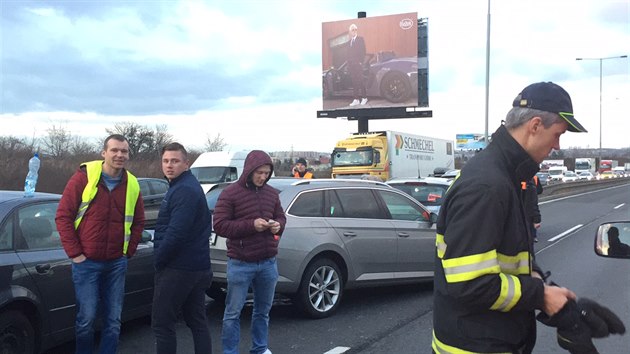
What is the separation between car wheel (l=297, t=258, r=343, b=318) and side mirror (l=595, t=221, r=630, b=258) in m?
3.57

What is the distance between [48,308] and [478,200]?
3.80m

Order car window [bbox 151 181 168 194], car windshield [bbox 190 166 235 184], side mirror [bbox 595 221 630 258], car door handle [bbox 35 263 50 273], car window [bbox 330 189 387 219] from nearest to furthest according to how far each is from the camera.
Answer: side mirror [bbox 595 221 630 258] → car door handle [bbox 35 263 50 273] → car window [bbox 330 189 387 219] → car window [bbox 151 181 168 194] → car windshield [bbox 190 166 235 184]

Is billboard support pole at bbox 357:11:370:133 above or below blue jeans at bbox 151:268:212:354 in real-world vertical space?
above

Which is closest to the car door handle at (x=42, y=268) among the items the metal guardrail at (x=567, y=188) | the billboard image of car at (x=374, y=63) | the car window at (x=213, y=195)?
the car window at (x=213, y=195)

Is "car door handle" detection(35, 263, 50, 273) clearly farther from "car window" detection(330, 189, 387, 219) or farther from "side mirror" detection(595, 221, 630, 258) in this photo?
"side mirror" detection(595, 221, 630, 258)

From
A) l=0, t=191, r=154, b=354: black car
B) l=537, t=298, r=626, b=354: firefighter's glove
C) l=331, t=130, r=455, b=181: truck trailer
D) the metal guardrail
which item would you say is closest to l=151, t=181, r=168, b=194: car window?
l=331, t=130, r=455, b=181: truck trailer

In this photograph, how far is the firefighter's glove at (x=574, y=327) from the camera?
202 cm

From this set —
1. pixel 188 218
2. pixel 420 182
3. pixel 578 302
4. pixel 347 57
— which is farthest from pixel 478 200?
pixel 347 57

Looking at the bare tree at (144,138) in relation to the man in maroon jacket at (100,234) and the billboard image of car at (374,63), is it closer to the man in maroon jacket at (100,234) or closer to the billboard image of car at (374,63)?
the billboard image of car at (374,63)

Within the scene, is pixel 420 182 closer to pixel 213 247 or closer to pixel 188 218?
pixel 213 247

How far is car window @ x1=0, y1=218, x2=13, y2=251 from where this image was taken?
430cm


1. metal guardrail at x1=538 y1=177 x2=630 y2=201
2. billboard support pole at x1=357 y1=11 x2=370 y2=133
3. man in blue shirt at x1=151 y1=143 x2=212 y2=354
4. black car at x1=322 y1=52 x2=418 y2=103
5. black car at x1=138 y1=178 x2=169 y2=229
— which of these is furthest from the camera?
billboard support pole at x1=357 y1=11 x2=370 y2=133

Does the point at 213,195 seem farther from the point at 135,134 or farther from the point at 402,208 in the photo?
the point at 135,134

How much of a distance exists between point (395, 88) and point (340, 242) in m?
A: 35.3
